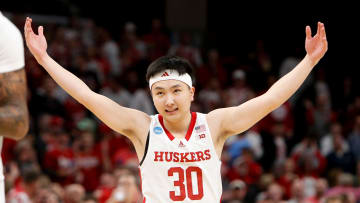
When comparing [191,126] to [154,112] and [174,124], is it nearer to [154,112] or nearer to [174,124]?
[174,124]

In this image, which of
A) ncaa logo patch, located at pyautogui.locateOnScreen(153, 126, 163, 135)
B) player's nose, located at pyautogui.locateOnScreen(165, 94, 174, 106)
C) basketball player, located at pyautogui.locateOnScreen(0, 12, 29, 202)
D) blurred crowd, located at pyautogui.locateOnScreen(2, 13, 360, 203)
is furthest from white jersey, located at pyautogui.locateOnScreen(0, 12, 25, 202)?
blurred crowd, located at pyautogui.locateOnScreen(2, 13, 360, 203)

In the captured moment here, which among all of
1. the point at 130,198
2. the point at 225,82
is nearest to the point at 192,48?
the point at 225,82

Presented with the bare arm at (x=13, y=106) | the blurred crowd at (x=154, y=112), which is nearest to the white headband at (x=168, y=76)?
the bare arm at (x=13, y=106)

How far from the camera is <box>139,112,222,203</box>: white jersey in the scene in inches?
190

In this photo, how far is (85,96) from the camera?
16.2 feet

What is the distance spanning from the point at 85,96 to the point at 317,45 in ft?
5.66

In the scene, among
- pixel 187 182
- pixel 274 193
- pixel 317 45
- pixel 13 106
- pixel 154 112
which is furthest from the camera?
pixel 154 112

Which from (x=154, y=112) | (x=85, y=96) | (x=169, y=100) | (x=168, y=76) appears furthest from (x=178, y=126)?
(x=154, y=112)

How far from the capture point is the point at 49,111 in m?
13.1

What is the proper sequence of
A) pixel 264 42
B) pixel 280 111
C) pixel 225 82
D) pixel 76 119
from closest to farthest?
pixel 76 119
pixel 280 111
pixel 225 82
pixel 264 42

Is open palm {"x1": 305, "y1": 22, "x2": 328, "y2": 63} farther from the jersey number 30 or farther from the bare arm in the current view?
the bare arm

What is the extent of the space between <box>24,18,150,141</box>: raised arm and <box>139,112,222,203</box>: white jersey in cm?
19

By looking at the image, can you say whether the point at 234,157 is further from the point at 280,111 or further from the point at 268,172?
the point at 280,111

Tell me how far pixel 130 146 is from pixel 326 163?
12.0ft
